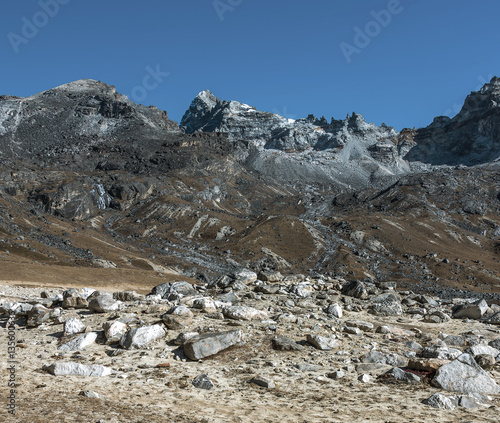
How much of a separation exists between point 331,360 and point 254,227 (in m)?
168

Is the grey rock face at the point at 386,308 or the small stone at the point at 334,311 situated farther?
the grey rock face at the point at 386,308

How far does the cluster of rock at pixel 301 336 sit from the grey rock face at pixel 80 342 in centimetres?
5

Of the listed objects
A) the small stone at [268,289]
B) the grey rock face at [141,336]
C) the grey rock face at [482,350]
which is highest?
the grey rock face at [482,350]

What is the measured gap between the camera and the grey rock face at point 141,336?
18172 mm

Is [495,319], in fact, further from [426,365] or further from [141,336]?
[141,336]

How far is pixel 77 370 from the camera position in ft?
50.1

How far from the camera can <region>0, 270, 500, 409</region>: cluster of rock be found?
599 inches

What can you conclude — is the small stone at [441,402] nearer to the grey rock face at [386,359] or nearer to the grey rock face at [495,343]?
the grey rock face at [386,359]

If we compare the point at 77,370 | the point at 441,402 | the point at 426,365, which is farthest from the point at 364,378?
the point at 77,370

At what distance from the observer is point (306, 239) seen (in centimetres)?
17450

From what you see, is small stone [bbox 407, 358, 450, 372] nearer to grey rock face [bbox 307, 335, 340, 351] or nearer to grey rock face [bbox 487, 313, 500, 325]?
grey rock face [bbox 307, 335, 340, 351]

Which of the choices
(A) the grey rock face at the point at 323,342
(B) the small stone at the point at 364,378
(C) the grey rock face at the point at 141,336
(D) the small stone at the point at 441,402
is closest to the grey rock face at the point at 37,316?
(C) the grey rock face at the point at 141,336

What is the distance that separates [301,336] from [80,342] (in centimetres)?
1105

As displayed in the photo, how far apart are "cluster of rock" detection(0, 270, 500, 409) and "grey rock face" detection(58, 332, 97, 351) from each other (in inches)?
1.9
